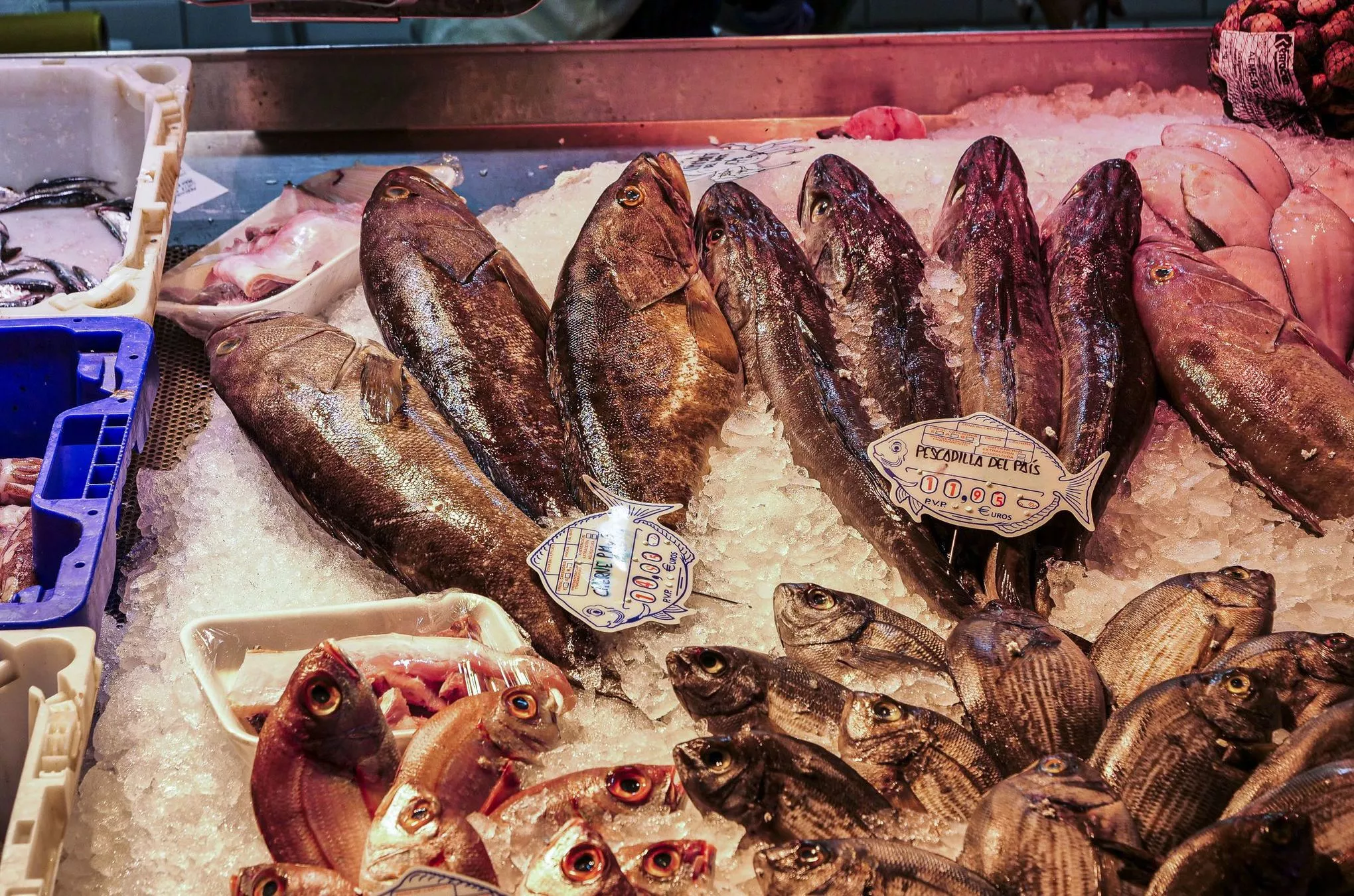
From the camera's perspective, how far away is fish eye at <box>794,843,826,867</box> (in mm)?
1383

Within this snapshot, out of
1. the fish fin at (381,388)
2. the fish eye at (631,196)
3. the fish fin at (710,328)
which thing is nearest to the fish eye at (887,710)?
the fish fin at (710,328)

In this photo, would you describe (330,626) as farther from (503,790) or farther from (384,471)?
(503,790)

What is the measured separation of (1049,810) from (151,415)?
8.11ft

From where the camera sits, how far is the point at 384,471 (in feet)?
7.74

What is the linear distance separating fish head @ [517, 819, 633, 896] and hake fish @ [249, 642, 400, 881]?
0.36m

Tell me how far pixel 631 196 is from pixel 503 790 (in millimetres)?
1659

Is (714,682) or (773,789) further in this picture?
(714,682)

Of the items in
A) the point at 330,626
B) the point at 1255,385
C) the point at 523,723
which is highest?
the point at 1255,385

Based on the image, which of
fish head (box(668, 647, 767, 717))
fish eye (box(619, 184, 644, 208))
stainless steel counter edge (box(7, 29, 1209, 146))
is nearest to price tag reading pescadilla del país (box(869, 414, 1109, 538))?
fish head (box(668, 647, 767, 717))

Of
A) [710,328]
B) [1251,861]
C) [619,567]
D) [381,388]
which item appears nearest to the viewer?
[1251,861]

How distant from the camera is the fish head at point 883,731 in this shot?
165 cm

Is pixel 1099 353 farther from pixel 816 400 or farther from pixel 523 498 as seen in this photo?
pixel 523 498

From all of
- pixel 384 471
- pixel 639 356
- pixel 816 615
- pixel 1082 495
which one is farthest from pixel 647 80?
pixel 816 615

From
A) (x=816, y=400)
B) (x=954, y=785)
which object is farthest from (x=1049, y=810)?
(x=816, y=400)
